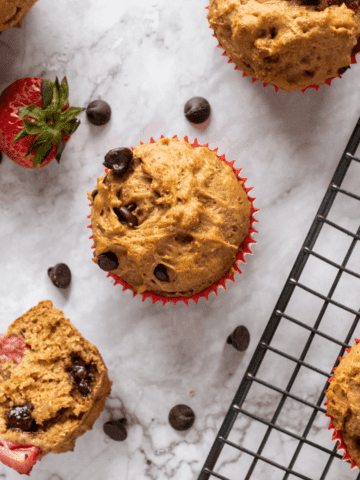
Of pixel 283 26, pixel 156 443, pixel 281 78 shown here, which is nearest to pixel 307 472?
pixel 156 443

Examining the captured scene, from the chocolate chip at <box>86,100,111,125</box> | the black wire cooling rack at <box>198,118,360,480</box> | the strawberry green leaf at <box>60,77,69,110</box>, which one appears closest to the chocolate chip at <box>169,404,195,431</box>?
the black wire cooling rack at <box>198,118,360,480</box>

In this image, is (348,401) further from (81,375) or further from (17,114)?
(17,114)

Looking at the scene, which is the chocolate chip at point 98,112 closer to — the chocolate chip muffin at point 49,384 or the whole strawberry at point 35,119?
the whole strawberry at point 35,119

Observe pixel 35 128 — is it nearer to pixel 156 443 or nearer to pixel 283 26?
pixel 283 26

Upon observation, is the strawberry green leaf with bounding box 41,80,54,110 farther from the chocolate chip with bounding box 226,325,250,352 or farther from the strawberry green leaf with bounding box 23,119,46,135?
the chocolate chip with bounding box 226,325,250,352

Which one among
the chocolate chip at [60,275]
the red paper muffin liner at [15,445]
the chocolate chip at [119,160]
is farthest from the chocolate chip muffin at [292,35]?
the red paper muffin liner at [15,445]
